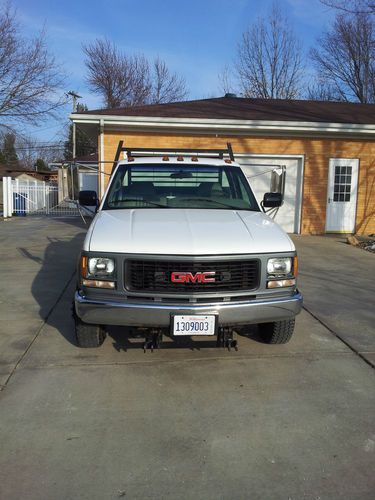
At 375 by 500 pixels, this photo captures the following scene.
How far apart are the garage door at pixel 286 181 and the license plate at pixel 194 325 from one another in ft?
32.2

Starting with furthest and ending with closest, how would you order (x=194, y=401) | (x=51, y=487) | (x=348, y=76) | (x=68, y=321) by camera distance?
(x=348, y=76) → (x=68, y=321) → (x=194, y=401) → (x=51, y=487)

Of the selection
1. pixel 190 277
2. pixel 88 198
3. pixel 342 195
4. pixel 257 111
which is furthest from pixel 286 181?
pixel 190 277

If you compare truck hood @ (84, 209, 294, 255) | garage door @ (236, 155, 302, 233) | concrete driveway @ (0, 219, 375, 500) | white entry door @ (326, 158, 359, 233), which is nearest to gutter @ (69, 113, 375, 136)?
garage door @ (236, 155, 302, 233)

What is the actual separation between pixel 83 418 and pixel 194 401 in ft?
2.72

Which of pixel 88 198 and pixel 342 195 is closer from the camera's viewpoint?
pixel 88 198

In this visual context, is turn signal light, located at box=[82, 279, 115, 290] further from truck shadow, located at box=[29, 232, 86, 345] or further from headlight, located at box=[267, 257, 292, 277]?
headlight, located at box=[267, 257, 292, 277]

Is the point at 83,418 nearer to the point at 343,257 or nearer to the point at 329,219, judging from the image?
the point at 343,257

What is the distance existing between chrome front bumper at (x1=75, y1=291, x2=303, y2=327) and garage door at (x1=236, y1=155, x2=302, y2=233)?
31.4 feet

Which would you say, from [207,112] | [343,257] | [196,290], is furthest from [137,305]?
[207,112]

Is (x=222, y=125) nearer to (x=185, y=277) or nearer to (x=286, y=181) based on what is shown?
(x=286, y=181)

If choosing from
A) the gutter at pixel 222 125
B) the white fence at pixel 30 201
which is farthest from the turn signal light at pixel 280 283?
the white fence at pixel 30 201

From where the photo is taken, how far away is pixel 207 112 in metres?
13.3

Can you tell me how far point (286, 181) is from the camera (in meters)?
13.3

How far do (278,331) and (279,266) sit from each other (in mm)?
873
